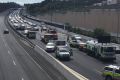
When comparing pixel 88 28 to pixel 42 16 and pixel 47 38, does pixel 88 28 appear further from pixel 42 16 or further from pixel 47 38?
pixel 42 16

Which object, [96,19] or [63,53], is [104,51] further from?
[96,19]

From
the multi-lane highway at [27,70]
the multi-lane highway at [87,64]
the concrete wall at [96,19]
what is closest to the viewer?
the multi-lane highway at [27,70]

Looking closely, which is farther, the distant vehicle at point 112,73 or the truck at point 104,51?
the truck at point 104,51

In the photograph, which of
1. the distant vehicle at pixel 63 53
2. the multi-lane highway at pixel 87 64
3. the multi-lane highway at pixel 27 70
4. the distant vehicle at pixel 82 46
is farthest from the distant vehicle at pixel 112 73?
the distant vehicle at pixel 82 46

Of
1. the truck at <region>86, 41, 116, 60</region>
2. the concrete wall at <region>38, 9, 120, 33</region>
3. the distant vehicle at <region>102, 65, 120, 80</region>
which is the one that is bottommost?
the concrete wall at <region>38, 9, 120, 33</region>

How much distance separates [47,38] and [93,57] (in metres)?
22.2

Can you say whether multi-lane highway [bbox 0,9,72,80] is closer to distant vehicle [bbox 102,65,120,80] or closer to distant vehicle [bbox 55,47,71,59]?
distant vehicle [bbox 55,47,71,59]

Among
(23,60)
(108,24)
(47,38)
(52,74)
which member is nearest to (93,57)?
(23,60)

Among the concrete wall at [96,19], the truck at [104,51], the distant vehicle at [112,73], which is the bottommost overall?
the concrete wall at [96,19]

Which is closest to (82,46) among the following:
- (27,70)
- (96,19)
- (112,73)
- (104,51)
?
(104,51)

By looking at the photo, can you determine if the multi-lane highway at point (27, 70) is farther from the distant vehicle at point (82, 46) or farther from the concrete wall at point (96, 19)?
the concrete wall at point (96, 19)

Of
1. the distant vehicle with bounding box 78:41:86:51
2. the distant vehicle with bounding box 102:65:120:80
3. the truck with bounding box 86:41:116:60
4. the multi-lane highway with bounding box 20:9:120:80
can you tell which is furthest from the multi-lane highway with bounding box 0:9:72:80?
the distant vehicle with bounding box 78:41:86:51

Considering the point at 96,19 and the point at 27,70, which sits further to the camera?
the point at 96,19

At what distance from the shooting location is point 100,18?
88.8 metres
